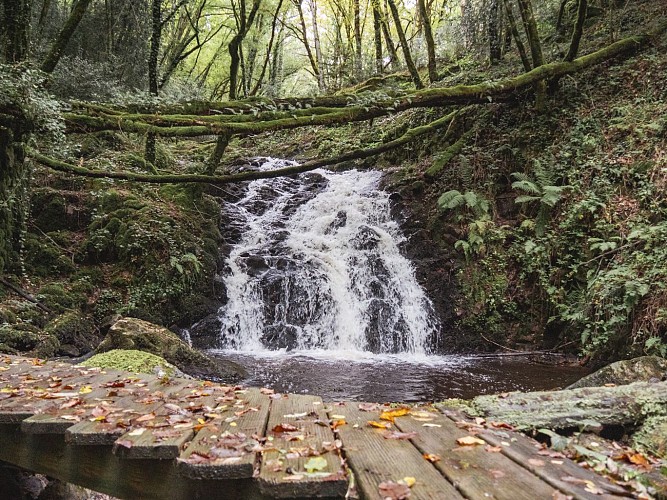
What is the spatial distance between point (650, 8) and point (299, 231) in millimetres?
11319

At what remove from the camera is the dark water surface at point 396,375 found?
6.45 metres

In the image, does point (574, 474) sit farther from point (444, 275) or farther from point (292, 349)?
point (444, 275)

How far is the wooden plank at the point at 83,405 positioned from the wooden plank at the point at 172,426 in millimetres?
402

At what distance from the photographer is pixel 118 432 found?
233 centimetres

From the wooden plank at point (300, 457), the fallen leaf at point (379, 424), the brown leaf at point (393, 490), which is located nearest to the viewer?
the brown leaf at point (393, 490)

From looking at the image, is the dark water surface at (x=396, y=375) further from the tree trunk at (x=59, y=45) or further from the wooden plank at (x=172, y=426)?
the tree trunk at (x=59, y=45)

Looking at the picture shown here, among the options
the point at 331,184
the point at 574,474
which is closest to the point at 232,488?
the point at 574,474

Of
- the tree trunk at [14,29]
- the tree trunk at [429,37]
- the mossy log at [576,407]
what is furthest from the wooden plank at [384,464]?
the tree trunk at [429,37]

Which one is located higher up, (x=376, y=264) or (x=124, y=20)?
(x=124, y=20)

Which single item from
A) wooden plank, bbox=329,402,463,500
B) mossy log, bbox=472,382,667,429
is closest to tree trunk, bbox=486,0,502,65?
mossy log, bbox=472,382,667,429

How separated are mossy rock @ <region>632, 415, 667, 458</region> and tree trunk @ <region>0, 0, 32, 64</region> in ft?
32.4

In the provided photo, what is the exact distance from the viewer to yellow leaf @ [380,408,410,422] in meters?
2.56

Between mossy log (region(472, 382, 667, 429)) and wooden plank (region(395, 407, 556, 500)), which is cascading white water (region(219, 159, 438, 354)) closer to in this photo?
mossy log (region(472, 382, 667, 429))

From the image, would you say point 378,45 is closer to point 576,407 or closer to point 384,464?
point 576,407
